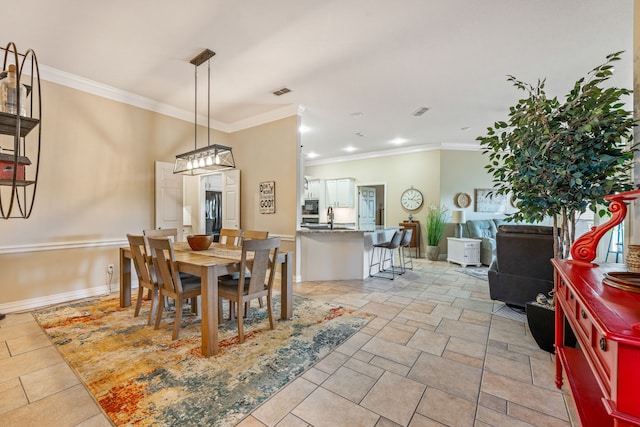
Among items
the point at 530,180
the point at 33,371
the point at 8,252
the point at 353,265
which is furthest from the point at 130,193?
the point at 530,180

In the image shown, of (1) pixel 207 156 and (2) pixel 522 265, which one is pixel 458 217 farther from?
(1) pixel 207 156

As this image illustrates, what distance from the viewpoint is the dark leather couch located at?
3.06 metres

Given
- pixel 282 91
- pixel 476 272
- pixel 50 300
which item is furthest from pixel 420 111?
pixel 50 300

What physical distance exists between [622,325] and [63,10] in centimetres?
410

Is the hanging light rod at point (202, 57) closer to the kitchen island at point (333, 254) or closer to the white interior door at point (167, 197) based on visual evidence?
the white interior door at point (167, 197)

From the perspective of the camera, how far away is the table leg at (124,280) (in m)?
3.39

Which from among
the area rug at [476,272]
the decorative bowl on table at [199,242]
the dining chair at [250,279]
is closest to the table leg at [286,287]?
the dining chair at [250,279]

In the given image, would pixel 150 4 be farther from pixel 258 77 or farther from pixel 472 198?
pixel 472 198

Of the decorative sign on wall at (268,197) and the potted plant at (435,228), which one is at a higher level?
the decorative sign on wall at (268,197)

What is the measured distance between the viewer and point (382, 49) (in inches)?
117

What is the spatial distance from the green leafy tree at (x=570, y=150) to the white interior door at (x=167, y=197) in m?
4.59

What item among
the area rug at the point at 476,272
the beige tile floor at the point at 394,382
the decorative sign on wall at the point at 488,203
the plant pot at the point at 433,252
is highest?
the decorative sign on wall at the point at 488,203

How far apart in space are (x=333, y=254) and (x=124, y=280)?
9.76 feet

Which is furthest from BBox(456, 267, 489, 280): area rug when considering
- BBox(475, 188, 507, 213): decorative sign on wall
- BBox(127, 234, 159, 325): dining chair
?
BBox(127, 234, 159, 325): dining chair
